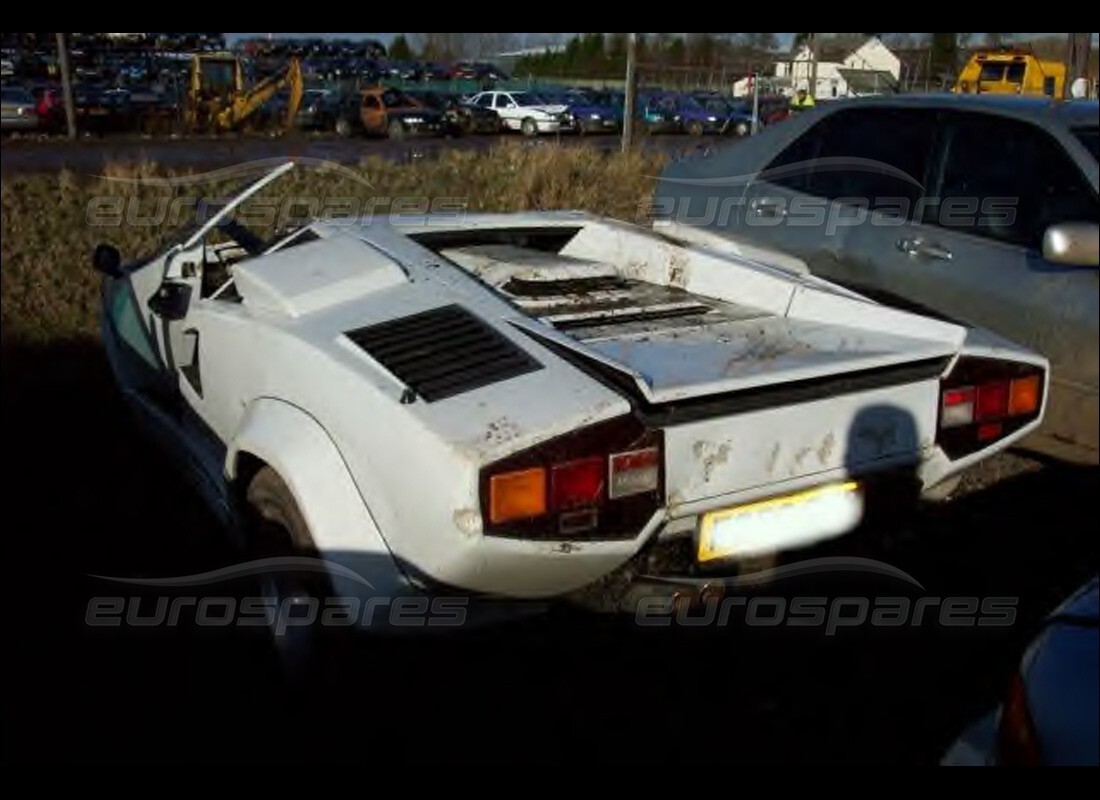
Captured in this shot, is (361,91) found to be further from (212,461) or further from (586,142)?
(212,461)

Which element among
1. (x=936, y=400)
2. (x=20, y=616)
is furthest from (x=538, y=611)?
(x=20, y=616)

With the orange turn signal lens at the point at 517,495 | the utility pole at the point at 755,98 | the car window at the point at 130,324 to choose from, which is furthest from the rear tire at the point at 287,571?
the utility pole at the point at 755,98

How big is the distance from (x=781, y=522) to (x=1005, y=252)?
2052mm

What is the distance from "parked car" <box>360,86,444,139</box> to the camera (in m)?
18.4

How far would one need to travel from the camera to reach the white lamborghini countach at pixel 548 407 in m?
2.12

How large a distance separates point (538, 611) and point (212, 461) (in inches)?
55.3

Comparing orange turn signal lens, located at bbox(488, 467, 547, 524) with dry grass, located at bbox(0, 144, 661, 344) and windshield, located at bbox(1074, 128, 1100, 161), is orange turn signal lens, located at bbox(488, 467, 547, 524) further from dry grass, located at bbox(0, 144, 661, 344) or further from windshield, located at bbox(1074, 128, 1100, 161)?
dry grass, located at bbox(0, 144, 661, 344)

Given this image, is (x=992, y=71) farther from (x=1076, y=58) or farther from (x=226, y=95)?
(x=226, y=95)

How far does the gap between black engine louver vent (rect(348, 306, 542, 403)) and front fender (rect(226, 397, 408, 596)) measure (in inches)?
10.5

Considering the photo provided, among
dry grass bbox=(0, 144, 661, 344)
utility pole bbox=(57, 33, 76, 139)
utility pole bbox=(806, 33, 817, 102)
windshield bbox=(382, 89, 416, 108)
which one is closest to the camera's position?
dry grass bbox=(0, 144, 661, 344)

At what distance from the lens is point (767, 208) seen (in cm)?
487

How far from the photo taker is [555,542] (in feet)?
6.91

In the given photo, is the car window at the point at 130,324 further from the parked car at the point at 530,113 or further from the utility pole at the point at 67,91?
the utility pole at the point at 67,91

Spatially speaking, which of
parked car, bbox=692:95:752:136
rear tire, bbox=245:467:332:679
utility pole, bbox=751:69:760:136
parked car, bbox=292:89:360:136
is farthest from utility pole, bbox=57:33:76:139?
rear tire, bbox=245:467:332:679
